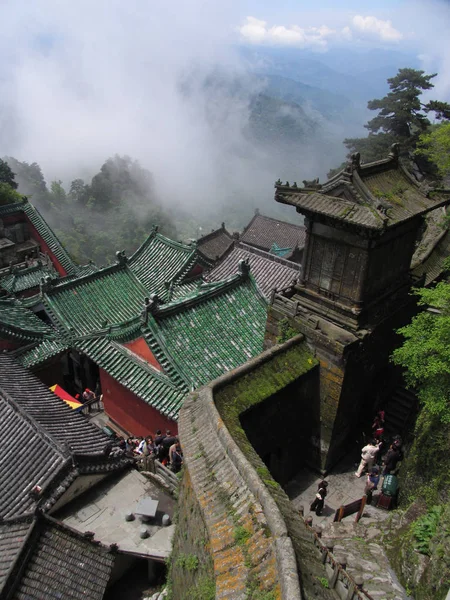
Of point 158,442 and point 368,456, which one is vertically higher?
point 368,456

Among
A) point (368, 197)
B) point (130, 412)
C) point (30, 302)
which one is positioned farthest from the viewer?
point (30, 302)

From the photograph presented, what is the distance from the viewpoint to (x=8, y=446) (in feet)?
50.6

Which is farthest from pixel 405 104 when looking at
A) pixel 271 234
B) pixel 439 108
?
pixel 271 234

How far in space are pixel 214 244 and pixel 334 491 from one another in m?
37.5

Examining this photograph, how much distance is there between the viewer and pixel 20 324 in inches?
946

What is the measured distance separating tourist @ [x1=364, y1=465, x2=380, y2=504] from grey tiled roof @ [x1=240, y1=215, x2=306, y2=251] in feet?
114

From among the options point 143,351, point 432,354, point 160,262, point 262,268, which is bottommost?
point 143,351

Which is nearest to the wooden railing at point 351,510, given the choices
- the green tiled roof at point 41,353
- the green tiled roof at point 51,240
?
the green tiled roof at point 41,353

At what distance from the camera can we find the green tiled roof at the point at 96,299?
2272 centimetres

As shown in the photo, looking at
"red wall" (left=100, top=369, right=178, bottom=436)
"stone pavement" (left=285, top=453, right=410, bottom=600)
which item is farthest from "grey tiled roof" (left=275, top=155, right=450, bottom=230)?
"red wall" (left=100, top=369, right=178, bottom=436)

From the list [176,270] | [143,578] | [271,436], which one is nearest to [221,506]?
[271,436]

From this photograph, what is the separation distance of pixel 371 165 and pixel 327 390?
7.67 meters

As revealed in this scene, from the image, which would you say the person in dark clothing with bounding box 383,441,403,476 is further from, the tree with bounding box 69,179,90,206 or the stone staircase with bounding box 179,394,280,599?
the tree with bounding box 69,179,90,206

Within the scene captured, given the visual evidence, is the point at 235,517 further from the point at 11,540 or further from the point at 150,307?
the point at 150,307
